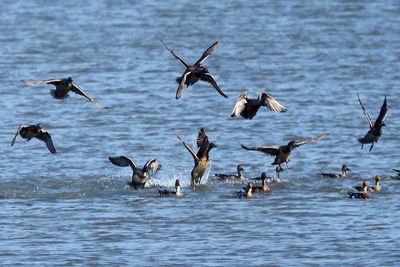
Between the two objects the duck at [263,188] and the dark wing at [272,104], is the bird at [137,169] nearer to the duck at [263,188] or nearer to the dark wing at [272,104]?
the duck at [263,188]

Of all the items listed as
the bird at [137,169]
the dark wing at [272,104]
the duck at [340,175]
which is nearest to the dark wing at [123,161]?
the bird at [137,169]

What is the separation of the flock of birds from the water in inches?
12.0

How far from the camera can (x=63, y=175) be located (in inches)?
839

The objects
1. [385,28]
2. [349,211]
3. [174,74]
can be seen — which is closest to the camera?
[349,211]

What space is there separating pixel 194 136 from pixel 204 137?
4504mm

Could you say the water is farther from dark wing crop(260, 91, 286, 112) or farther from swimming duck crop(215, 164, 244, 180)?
dark wing crop(260, 91, 286, 112)

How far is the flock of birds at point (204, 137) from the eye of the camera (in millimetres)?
16984

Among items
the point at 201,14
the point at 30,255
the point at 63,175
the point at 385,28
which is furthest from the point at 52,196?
the point at 201,14

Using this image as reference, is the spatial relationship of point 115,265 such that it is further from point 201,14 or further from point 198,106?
point 201,14

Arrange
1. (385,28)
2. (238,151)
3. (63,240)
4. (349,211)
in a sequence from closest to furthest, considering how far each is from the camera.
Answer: (63,240), (349,211), (238,151), (385,28)

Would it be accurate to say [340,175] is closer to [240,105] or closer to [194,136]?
[240,105]

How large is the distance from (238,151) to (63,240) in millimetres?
7595

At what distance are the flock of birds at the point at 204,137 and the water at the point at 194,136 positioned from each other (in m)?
0.30

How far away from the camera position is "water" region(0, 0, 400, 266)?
16.5m
